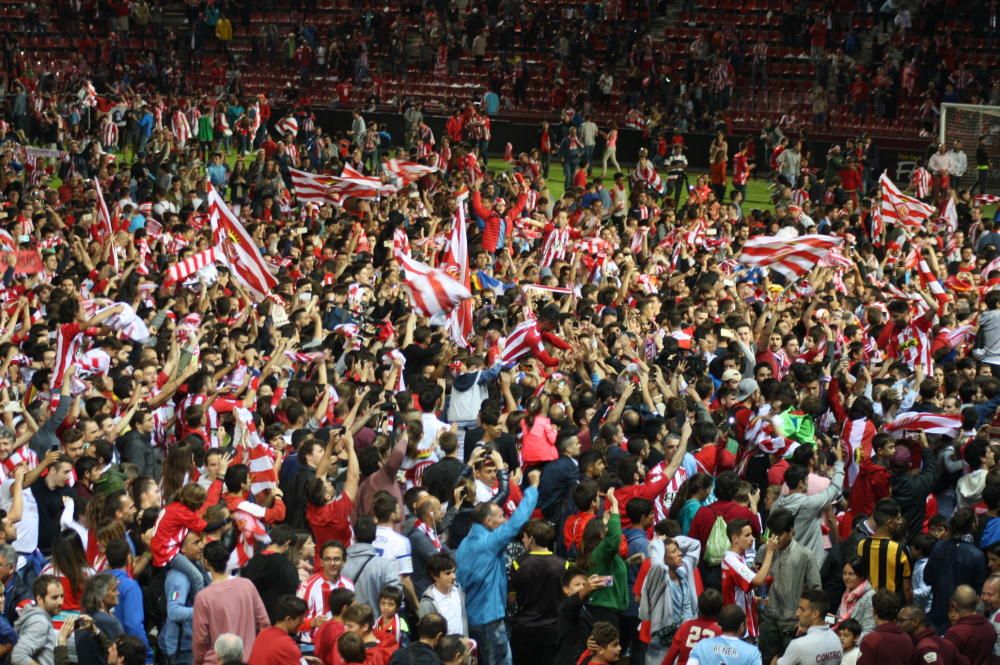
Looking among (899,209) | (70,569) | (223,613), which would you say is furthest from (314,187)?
(223,613)

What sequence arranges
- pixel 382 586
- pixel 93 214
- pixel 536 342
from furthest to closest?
pixel 93 214, pixel 536 342, pixel 382 586

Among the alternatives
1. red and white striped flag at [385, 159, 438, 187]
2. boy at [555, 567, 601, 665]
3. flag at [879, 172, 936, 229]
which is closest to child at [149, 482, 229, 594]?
boy at [555, 567, 601, 665]

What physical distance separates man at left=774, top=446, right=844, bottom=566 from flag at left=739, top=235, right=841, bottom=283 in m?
8.30

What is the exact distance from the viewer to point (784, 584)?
955 centimetres

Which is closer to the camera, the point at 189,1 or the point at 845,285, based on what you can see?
the point at 845,285

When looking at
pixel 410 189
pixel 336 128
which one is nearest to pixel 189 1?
pixel 336 128

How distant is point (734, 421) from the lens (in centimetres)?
1223

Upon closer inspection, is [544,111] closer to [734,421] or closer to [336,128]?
[336,128]

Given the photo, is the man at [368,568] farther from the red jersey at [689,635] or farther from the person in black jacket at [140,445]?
the person in black jacket at [140,445]

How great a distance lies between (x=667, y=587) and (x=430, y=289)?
22.1 feet

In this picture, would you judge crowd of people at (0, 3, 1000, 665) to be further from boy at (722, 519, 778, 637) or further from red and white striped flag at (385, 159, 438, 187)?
red and white striped flag at (385, 159, 438, 187)

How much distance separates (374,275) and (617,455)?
7623 mm

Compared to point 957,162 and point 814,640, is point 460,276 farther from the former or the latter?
point 957,162

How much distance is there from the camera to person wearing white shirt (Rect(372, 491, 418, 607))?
9.30 meters
